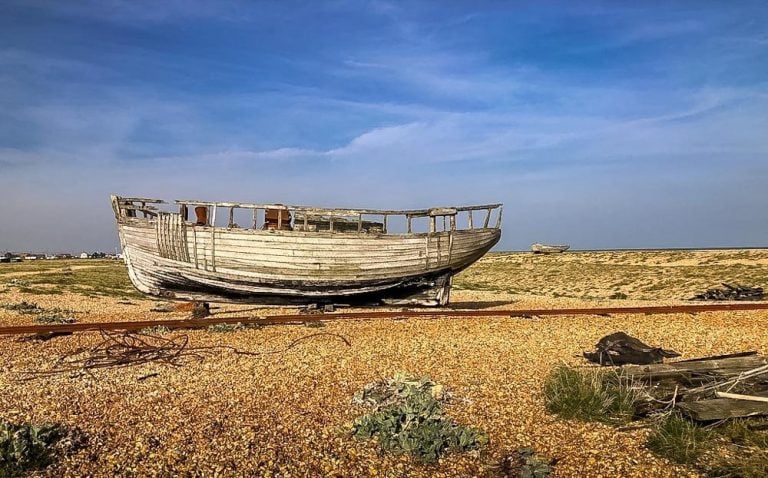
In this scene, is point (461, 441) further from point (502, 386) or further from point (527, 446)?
point (502, 386)

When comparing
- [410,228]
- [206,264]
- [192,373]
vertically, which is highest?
[410,228]

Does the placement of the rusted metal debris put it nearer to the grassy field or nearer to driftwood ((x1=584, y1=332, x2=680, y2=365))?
the grassy field

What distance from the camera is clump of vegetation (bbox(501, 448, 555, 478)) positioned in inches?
186

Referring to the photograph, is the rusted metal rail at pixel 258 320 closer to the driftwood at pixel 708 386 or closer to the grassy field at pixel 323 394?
the grassy field at pixel 323 394

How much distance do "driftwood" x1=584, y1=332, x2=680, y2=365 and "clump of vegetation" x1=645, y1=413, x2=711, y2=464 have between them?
375 centimetres

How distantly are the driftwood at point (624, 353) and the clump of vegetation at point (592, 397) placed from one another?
→ 101 inches

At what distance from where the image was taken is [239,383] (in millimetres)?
7785

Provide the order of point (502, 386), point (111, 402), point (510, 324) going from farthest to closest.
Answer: point (510, 324) → point (502, 386) → point (111, 402)

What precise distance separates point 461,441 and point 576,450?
3.83 feet

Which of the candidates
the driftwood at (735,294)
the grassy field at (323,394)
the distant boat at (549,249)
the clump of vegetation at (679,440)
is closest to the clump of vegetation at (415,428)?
the grassy field at (323,394)

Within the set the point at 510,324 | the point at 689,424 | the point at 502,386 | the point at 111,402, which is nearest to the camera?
the point at 689,424

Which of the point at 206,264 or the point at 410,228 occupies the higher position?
the point at 410,228

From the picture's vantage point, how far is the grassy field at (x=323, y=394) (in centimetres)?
508

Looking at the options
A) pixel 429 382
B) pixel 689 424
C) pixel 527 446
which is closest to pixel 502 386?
pixel 429 382
